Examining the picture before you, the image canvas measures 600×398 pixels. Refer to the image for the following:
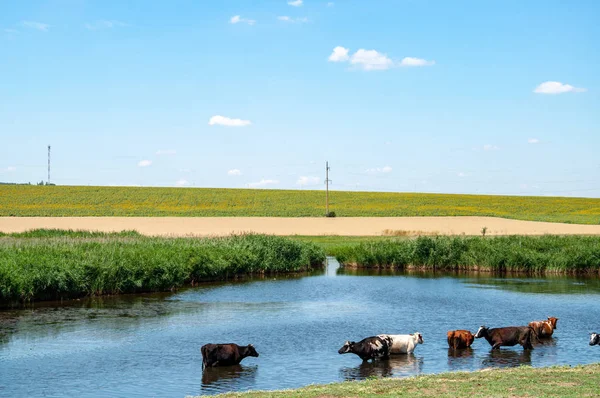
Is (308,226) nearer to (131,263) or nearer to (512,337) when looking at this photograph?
(131,263)

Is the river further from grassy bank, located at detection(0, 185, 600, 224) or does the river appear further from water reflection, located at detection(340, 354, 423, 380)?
grassy bank, located at detection(0, 185, 600, 224)

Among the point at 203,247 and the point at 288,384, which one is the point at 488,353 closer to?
the point at 288,384

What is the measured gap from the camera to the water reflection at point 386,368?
18156mm

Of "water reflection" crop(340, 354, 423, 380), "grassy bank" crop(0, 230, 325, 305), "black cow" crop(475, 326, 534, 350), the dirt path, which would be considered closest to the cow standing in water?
"black cow" crop(475, 326, 534, 350)

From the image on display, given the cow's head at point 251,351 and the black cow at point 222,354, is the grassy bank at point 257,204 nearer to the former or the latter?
the cow's head at point 251,351

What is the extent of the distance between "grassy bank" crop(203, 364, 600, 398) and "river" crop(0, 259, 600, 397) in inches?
99.7

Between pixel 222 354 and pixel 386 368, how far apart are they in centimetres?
436

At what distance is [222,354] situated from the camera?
19.2m

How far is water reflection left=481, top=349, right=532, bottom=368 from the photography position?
19464 mm

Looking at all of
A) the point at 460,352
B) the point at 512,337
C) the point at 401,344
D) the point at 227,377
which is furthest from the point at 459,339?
the point at 227,377

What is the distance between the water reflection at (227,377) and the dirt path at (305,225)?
178 ft

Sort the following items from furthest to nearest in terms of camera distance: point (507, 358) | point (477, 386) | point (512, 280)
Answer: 1. point (512, 280)
2. point (507, 358)
3. point (477, 386)

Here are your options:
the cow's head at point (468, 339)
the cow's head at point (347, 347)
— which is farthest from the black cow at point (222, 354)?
the cow's head at point (468, 339)

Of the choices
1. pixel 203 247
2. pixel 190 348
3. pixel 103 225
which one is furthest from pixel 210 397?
pixel 103 225
